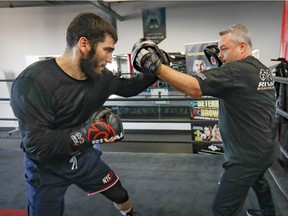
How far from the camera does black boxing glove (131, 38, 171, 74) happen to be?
3.97ft

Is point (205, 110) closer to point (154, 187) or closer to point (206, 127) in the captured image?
point (206, 127)

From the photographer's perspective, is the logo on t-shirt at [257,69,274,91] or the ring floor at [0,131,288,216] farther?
the ring floor at [0,131,288,216]

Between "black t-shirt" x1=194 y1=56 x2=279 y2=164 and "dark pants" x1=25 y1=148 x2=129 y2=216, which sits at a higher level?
"black t-shirt" x1=194 y1=56 x2=279 y2=164

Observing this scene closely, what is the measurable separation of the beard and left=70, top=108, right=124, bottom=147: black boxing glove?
0.27 metres

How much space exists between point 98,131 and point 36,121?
0.99ft

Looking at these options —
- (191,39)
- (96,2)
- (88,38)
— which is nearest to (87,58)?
(88,38)

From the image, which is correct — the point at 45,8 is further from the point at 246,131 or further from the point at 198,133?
the point at 246,131

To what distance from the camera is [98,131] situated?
111 cm

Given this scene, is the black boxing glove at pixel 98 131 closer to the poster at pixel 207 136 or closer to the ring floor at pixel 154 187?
the ring floor at pixel 154 187

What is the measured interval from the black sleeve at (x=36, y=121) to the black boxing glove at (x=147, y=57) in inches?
19.4

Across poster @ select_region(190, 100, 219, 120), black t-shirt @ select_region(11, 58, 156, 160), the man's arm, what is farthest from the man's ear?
poster @ select_region(190, 100, 219, 120)

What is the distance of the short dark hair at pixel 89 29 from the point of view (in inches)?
46.8

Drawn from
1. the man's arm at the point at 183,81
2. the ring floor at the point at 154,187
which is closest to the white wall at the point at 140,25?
the ring floor at the point at 154,187

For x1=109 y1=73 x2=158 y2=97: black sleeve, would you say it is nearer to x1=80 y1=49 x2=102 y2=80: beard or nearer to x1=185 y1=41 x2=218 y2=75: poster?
x1=80 y1=49 x2=102 y2=80: beard
